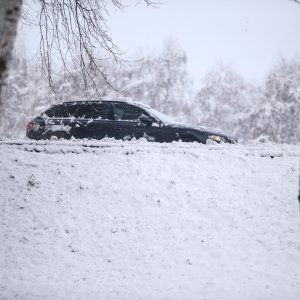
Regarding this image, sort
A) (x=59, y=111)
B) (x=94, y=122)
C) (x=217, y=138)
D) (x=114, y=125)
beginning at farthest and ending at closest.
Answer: (x=59, y=111) < (x=94, y=122) < (x=114, y=125) < (x=217, y=138)

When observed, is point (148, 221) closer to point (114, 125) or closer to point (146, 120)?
point (146, 120)

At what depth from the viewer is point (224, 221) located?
6.60m

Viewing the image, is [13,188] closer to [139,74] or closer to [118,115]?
[118,115]

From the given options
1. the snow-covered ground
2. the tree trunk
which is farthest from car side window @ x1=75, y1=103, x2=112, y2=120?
the tree trunk

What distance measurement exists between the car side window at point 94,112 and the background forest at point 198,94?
17.9 meters

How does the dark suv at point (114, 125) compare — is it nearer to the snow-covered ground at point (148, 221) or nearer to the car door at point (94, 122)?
the car door at point (94, 122)

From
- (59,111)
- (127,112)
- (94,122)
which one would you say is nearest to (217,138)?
(127,112)

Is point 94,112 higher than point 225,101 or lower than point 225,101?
lower

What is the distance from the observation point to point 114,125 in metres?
9.99

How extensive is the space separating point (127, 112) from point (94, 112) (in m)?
0.98

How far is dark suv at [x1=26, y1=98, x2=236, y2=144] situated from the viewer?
371 inches

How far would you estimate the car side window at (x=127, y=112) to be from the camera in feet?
32.6

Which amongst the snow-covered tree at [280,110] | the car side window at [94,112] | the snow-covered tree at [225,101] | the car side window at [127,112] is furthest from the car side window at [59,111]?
the snow-covered tree at [225,101]

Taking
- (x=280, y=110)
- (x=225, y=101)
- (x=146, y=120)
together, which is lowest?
(x=146, y=120)
